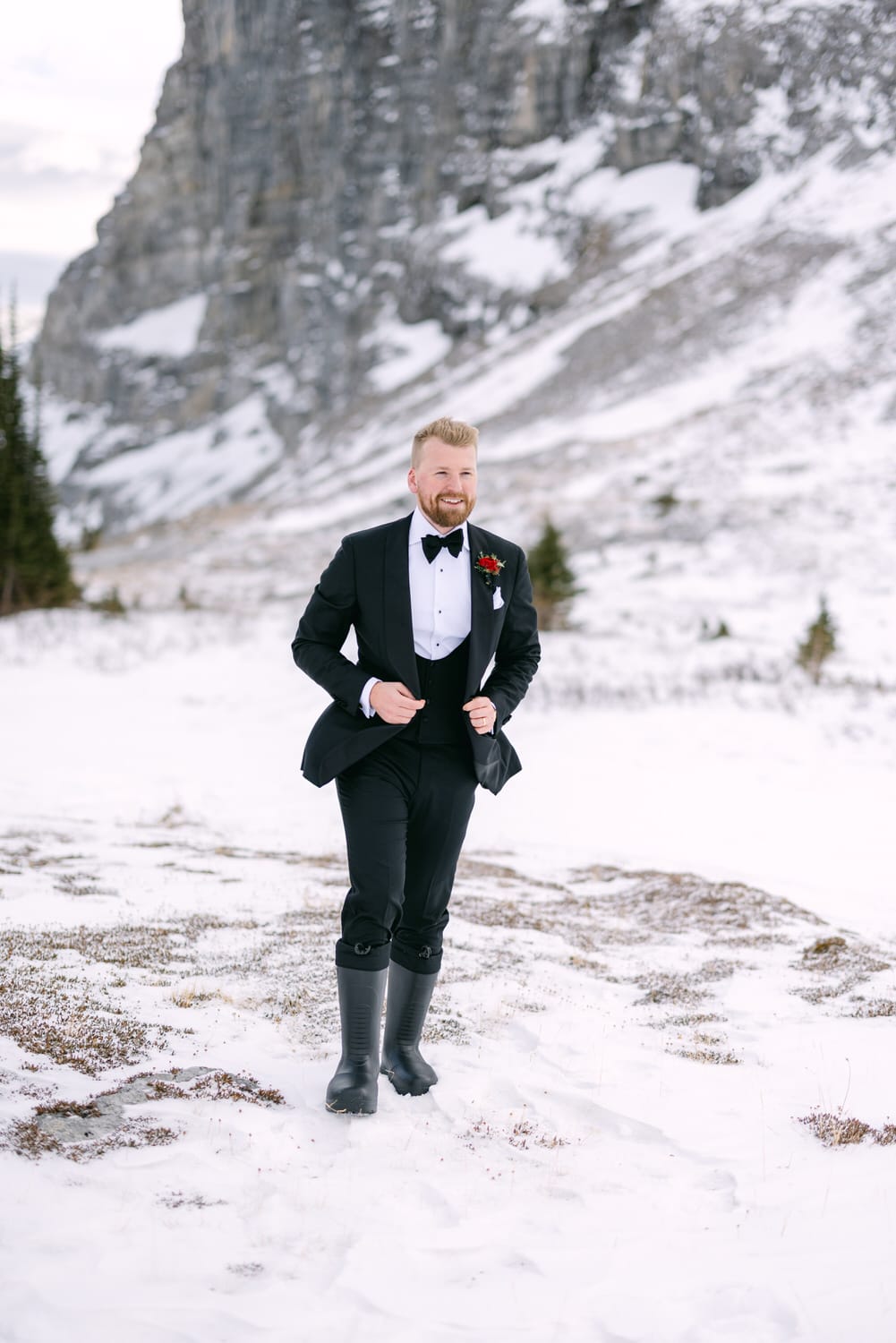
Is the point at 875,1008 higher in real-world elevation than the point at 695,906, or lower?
higher

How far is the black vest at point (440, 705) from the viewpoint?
14.1 ft

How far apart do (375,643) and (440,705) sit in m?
0.35

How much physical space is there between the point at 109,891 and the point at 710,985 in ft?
12.1

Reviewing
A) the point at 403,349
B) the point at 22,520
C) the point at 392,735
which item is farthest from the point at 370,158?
the point at 392,735

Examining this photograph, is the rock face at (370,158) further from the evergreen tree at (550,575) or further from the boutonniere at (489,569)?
the boutonniere at (489,569)

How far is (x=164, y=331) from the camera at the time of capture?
468ft

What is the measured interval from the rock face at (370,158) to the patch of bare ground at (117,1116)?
86.0 m

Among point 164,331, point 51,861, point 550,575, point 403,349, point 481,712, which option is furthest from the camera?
point 164,331

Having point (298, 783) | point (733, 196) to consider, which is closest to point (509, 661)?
point (298, 783)

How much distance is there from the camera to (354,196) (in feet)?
414

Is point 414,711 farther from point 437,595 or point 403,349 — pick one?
point 403,349

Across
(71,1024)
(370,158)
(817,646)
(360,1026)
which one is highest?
(370,158)

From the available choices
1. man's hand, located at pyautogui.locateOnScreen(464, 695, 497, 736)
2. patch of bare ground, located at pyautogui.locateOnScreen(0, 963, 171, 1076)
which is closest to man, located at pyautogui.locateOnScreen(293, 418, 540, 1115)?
man's hand, located at pyautogui.locateOnScreen(464, 695, 497, 736)

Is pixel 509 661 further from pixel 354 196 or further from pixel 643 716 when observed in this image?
pixel 354 196
